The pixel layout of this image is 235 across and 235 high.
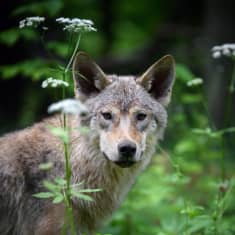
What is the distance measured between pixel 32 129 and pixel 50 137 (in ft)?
1.13

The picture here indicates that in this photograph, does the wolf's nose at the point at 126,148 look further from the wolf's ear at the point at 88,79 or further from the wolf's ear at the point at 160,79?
the wolf's ear at the point at 160,79

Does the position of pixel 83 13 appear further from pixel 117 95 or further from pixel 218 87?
pixel 117 95

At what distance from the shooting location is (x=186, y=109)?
9.37 metres

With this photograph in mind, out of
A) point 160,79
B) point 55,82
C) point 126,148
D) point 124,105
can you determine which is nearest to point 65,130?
point 55,82

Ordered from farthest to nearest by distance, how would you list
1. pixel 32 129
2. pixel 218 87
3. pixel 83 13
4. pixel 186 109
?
1. pixel 83 13
2. pixel 218 87
3. pixel 186 109
4. pixel 32 129

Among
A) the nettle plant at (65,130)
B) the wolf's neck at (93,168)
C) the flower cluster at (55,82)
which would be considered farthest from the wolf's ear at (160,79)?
the flower cluster at (55,82)

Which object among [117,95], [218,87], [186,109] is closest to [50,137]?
[117,95]

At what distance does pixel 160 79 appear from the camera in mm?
6504

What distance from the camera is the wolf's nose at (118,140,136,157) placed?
18.2 ft

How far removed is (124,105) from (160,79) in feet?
2.29

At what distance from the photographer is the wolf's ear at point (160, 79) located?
6371 mm

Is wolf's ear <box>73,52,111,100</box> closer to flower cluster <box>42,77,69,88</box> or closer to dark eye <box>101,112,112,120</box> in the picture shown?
dark eye <box>101,112,112,120</box>

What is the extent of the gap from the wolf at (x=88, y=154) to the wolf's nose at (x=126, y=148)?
0.29 metres

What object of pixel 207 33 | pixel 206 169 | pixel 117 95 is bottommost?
pixel 206 169
